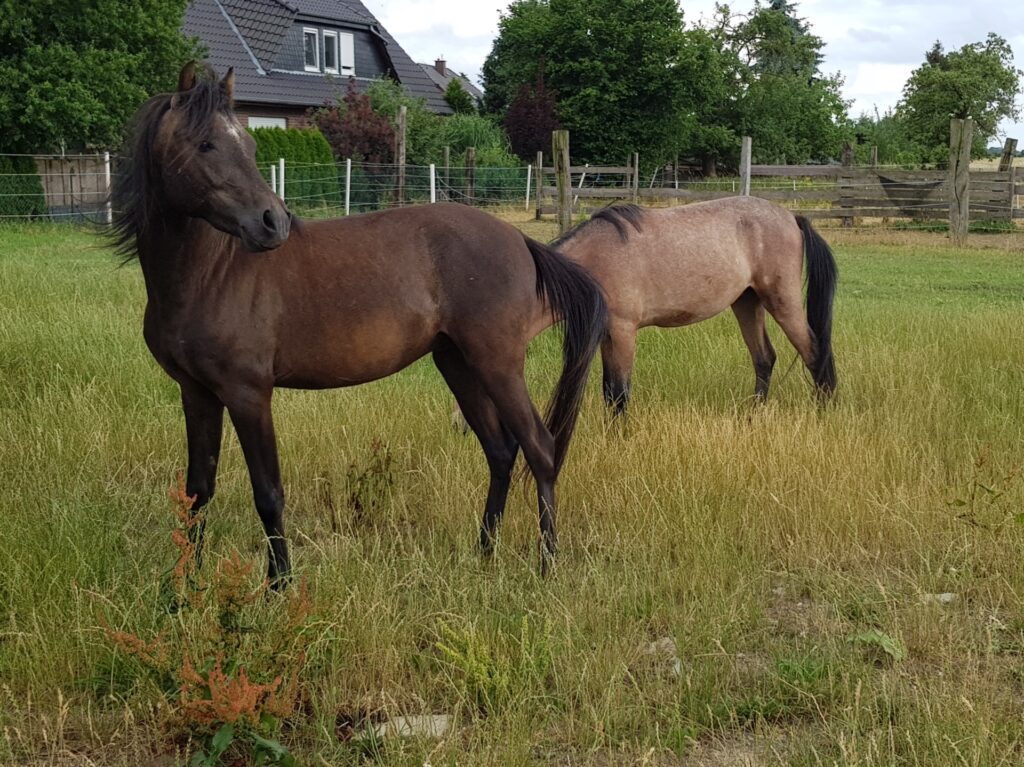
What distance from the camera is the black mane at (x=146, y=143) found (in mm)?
3572

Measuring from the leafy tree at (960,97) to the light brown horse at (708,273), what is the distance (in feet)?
123

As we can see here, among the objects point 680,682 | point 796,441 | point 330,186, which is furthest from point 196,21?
point 680,682

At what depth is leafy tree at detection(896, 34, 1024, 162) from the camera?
1694 inches

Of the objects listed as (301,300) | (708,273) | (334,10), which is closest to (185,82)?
(301,300)

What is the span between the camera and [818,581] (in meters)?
4.09

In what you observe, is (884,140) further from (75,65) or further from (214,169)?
(214,169)

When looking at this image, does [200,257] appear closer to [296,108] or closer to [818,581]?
[818,581]

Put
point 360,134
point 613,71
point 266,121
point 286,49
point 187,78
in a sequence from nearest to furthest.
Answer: point 187,78 < point 360,134 < point 266,121 < point 286,49 < point 613,71

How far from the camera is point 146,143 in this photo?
367cm

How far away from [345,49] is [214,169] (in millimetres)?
32802

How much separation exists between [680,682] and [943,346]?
17.8 ft

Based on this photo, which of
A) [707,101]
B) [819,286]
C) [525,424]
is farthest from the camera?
[707,101]

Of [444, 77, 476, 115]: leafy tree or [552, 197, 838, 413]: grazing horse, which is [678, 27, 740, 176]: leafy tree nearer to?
[444, 77, 476, 115]: leafy tree

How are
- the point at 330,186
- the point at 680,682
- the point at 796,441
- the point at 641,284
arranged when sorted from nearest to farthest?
1. the point at 680,682
2. the point at 796,441
3. the point at 641,284
4. the point at 330,186
